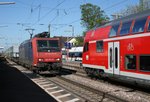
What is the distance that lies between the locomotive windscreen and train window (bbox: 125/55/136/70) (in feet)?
36.0

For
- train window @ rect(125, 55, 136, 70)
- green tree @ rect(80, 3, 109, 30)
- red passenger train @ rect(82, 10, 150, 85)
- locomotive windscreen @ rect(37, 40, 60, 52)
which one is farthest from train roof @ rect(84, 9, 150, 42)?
green tree @ rect(80, 3, 109, 30)

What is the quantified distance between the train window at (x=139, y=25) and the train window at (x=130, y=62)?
122 centimetres

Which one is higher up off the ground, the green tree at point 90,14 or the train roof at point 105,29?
the green tree at point 90,14

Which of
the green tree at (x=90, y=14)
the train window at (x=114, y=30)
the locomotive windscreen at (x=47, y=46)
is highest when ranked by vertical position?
the green tree at (x=90, y=14)

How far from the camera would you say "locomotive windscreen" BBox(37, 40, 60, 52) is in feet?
86.6

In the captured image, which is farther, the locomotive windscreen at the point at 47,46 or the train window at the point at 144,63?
the locomotive windscreen at the point at 47,46

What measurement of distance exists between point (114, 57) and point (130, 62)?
72.1 inches

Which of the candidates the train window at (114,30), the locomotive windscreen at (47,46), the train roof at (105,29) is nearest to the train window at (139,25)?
the train roof at (105,29)

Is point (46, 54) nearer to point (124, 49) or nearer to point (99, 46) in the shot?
point (99, 46)

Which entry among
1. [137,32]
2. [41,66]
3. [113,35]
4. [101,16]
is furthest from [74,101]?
[101,16]

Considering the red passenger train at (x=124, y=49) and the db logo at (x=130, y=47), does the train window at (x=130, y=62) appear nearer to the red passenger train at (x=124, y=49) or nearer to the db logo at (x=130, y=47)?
the red passenger train at (x=124, y=49)

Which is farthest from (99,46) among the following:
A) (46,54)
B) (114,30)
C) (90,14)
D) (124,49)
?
(90,14)

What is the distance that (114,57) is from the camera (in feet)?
58.3

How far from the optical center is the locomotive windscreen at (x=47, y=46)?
26406 millimetres
